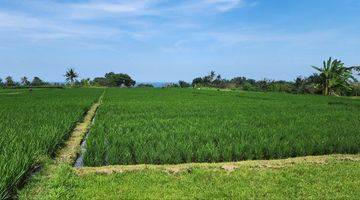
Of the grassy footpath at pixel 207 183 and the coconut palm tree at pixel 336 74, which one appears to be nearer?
the grassy footpath at pixel 207 183

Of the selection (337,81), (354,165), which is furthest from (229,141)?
(337,81)

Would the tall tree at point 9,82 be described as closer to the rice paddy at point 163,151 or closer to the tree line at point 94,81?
the tree line at point 94,81

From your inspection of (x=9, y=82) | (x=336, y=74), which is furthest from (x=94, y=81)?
(x=336, y=74)

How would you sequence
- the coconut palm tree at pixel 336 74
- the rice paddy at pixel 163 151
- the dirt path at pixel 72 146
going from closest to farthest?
the rice paddy at pixel 163 151
the dirt path at pixel 72 146
the coconut palm tree at pixel 336 74

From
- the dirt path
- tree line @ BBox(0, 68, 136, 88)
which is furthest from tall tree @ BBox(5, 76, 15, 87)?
the dirt path

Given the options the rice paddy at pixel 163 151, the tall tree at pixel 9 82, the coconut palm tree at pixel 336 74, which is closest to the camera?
the rice paddy at pixel 163 151

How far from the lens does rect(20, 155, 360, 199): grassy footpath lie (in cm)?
629

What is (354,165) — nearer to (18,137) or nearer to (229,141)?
(229,141)

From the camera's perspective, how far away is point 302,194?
639 centimetres

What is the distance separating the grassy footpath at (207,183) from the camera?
6289 mm

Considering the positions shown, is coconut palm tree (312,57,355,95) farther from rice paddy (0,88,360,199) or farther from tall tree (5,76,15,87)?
tall tree (5,76,15,87)

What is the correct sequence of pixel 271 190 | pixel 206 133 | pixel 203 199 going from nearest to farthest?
pixel 203 199 < pixel 271 190 < pixel 206 133

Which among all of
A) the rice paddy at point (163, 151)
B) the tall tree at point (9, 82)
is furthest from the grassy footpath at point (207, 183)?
the tall tree at point (9, 82)

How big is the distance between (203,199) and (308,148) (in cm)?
438
